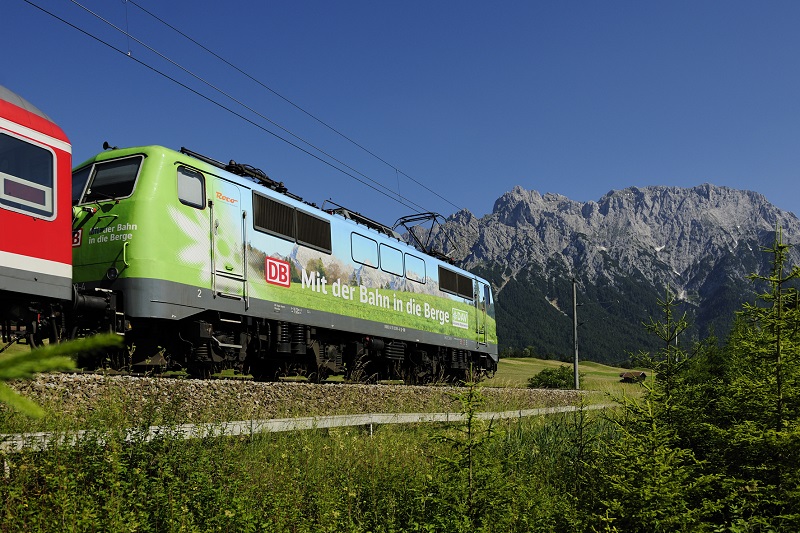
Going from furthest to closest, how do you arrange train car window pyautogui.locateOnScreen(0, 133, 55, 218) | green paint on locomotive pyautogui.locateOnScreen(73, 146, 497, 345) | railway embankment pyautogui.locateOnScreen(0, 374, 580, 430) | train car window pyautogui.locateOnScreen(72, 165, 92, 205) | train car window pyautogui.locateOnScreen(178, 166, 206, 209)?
train car window pyautogui.locateOnScreen(72, 165, 92, 205)
train car window pyautogui.locateOnScreen(178, 166, 206, 209)
green paint on locomotive pyautogui.locateOnScreen(73, 146, 497, 345)
train car window pyautogui.locateOnScreen(0, 133, 55, 218)
railway embankment pyautogui.locateOnScreen(0, 374, 580, 430)

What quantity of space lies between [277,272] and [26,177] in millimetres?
5811

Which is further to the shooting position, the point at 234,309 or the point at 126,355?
the point at 234,309

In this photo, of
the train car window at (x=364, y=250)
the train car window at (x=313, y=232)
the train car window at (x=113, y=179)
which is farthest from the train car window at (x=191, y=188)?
the train car window at (x=364, y=250)

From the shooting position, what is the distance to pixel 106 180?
12.6 meters

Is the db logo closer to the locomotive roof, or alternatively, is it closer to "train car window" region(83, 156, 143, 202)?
"train car window" region(83, 156, 143, 202)

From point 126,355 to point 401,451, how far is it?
18.5 ft

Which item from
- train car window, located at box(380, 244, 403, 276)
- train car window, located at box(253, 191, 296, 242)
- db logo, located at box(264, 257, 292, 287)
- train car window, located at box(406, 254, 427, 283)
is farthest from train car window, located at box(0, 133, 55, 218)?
train car window, located at box(406, 254, 427, 283)

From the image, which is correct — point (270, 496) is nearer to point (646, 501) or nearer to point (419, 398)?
point (646, 501)

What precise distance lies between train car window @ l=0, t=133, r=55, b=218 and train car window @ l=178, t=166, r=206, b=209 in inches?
108

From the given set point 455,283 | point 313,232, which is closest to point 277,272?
point 313,232

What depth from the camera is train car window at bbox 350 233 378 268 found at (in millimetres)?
17594

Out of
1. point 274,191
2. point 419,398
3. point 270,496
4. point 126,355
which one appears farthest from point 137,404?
point 419,398

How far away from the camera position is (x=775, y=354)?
22.5ft

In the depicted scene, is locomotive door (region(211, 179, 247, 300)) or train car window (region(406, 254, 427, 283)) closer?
locomotive door (region(211, 179, 247, 300))
